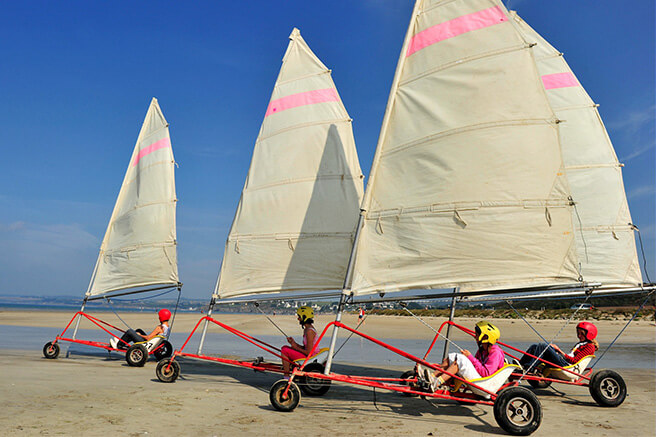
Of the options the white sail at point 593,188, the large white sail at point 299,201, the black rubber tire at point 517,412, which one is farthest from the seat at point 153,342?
the white sail at point 593,188

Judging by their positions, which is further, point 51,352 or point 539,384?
point 51,352

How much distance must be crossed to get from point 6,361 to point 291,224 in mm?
7702

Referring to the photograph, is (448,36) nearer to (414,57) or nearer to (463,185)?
(414,57)

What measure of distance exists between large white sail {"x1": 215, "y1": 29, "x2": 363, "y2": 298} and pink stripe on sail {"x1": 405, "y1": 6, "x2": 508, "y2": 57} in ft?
10.5

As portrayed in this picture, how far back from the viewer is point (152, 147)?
16.6 metres

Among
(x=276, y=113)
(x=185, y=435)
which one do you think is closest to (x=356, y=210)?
(x=276, y=113)

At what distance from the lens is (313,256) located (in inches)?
453

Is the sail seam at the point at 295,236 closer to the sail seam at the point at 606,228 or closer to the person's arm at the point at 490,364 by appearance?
the person's arm at the point at 490,364

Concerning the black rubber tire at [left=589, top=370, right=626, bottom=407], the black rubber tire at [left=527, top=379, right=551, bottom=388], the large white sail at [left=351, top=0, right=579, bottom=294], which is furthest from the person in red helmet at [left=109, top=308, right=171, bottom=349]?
the black rubber tire at [left=589, top=370, right=626, bottom=407]

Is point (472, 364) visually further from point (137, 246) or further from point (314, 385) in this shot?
point (137, 246)

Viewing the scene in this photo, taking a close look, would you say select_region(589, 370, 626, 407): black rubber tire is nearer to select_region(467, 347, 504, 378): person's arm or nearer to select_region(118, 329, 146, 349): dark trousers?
select_region(467, 347, 504, 378): person's arm

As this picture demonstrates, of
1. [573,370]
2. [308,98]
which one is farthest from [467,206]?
[308,98]

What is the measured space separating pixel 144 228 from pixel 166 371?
679 cm

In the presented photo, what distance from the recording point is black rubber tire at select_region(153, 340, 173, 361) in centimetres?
1309
